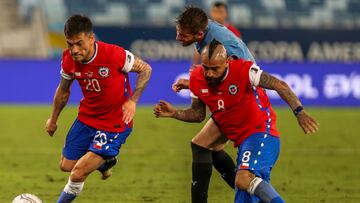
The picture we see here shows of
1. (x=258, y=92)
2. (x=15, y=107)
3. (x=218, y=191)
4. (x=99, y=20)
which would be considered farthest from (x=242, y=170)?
(x=99, y=20)

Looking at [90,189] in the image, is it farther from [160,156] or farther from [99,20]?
[99,20]

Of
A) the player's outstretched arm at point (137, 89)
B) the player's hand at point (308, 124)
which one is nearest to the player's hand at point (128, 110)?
the player's outstretched arm at point (137, 89)

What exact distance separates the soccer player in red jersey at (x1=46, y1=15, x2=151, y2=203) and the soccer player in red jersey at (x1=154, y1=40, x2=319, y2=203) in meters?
0.83

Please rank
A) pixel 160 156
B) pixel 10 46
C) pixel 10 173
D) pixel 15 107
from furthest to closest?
pixel 10 46, pixel 15 107, pixel 160 156, pixel 10 173

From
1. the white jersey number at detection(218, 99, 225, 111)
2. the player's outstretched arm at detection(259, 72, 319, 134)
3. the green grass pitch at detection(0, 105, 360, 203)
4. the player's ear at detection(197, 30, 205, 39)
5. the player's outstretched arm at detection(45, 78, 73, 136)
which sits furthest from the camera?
the green grass pitch at detection(0, 105, 360, 203)

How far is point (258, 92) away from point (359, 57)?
1613 cm

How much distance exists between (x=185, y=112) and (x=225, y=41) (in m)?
0.83

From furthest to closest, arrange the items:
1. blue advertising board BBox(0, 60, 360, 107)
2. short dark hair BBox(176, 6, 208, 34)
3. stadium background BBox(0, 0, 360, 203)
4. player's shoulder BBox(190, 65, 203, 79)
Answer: blue advertising board BBox(0, 60, 360, 107) → stadium background BBox(0, 0, 360, 203) → short dark hair BBox(176, 6, 208, 34) → player's shoulder BBox(190, 65, 203, 79)

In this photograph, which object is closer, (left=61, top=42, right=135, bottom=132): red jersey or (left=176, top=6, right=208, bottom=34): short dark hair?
(left=176, top=6, right=208, bottom=34): short dark hair

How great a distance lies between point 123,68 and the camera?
893cm

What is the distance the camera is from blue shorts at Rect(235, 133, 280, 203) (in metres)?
7.81

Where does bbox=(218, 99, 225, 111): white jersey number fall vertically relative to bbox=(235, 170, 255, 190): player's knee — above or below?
above

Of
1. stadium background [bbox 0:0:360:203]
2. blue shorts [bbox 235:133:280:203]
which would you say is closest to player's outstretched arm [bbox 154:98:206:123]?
blue shorts [bbox 235:133:280:203]

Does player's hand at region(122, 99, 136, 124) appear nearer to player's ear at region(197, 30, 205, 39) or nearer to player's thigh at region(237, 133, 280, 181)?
player's ear at region(197, 30, 205, 39)
